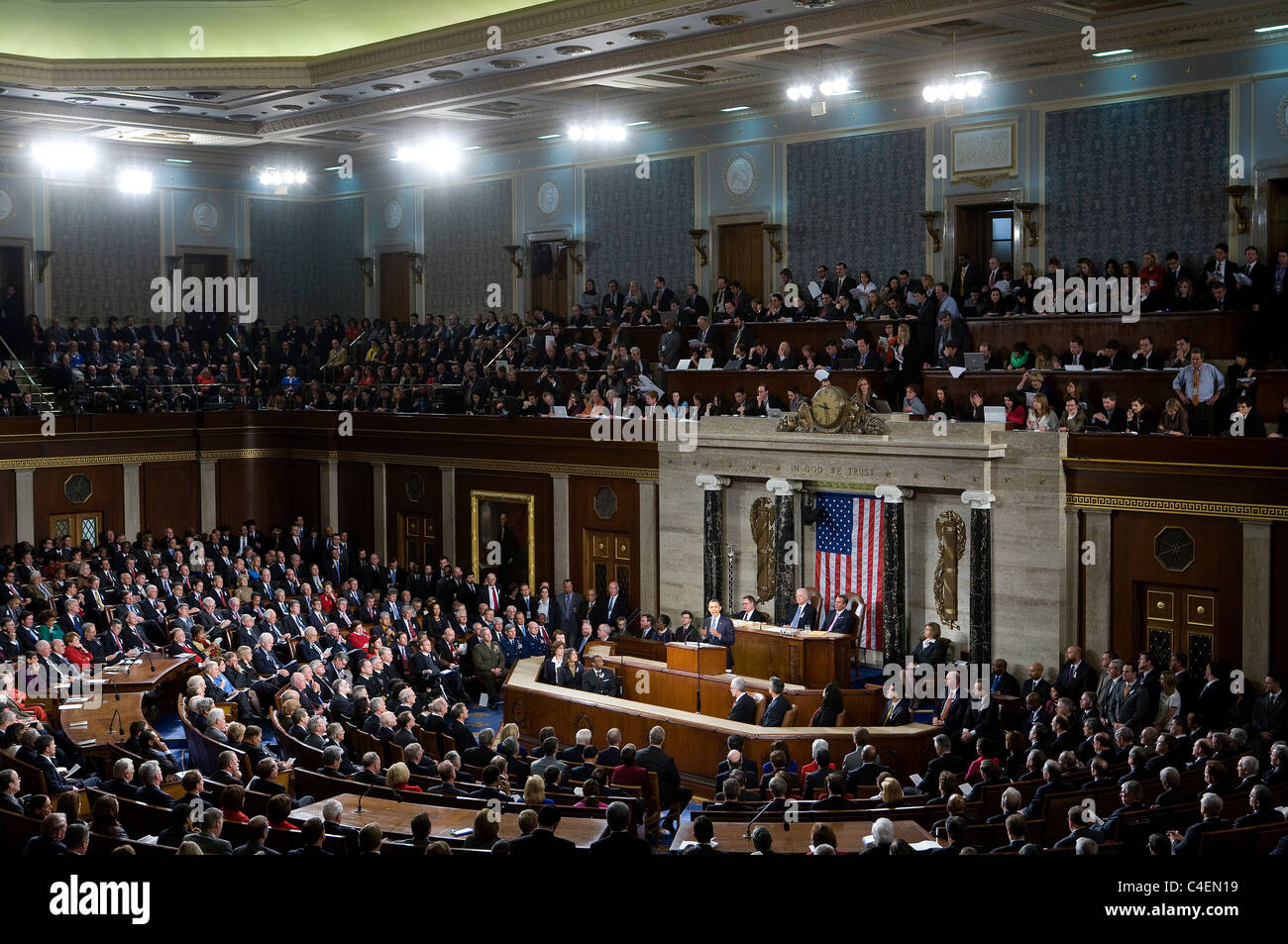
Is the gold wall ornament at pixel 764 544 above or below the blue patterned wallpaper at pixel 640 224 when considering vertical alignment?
below

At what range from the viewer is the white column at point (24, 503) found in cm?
2264

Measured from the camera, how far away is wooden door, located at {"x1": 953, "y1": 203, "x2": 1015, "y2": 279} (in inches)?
795

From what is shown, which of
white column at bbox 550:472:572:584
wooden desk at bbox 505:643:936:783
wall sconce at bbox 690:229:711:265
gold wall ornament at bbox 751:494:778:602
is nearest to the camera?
wooden desk at bbox 505:643:936:783

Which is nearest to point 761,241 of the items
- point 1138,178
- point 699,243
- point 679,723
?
point 699,243

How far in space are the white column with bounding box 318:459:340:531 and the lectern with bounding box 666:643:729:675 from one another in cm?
1116

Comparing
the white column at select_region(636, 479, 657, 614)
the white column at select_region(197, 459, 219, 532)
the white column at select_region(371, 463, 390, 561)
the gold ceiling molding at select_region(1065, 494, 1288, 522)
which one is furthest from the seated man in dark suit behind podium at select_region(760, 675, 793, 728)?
the white column at select_region(197, 459, 219, 532)

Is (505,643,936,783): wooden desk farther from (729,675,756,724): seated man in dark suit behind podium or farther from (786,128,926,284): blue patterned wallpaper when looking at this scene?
(786,128,926,284): blue patterned wallpaper

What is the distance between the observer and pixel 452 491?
901 inches

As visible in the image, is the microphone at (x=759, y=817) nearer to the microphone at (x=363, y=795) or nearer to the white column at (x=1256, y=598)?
the microphone at (x=363, y=795)

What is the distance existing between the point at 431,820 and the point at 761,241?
14.8 meters

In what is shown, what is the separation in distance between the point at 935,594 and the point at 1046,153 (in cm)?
682

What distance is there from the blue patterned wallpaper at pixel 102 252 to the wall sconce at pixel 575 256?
30.3 feet

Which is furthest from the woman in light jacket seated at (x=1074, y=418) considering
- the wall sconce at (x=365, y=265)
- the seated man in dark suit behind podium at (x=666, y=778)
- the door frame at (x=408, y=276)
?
the wall sconce at (x=365, y=265)
